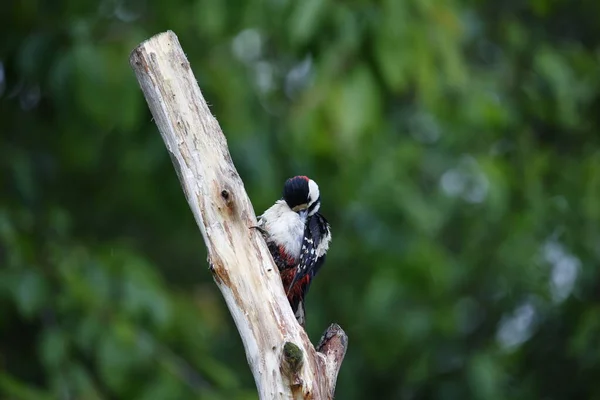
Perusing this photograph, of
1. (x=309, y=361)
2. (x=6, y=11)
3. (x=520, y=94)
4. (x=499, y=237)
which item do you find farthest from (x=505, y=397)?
(x=309, y=361)

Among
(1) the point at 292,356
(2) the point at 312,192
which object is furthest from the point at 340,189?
(1) the point at 292,356

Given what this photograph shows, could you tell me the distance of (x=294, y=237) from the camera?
450 centimetres

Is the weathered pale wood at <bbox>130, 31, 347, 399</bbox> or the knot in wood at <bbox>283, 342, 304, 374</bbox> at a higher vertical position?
the weathered pale wood at <bbox>130, 31, 347, 399</bbox>

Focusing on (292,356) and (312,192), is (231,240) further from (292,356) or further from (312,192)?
(312,192)

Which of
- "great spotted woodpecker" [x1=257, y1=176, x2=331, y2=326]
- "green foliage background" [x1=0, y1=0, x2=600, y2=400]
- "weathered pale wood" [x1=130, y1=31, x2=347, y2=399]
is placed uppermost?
"green foliage background" [x1=0, y1=0, x2=600, y2=400]

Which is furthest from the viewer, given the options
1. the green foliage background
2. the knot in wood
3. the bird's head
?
the green foliage background

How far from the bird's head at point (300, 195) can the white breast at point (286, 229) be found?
0.12 ft

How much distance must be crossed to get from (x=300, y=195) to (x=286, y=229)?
150 millimetres

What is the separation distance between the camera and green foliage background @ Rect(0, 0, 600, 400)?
611cm

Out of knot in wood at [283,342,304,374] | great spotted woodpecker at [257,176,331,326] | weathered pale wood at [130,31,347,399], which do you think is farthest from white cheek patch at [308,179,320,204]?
knot in wood at [283,342,304,374]

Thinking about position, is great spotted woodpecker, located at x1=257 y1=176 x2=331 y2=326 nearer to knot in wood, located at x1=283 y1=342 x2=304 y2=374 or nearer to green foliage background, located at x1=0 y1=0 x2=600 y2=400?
knot in wood, located at x1=283 y1=342 x2=304 y2=374

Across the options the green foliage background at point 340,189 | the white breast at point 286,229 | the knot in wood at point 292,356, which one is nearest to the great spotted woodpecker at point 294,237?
the white breast at point 286,229

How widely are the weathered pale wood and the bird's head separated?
76 cm

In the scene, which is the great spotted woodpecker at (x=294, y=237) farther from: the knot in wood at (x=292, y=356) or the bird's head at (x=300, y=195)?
the knot in wood at (x=292, y=356)
